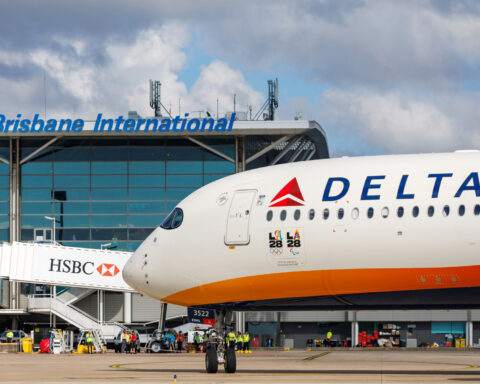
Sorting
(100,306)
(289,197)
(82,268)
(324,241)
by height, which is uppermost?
(289,197)

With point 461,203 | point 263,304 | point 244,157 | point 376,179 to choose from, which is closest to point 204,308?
point 263,304

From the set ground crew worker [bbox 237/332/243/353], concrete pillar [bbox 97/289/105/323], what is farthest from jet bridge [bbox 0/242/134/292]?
ground crew worker [bbox 237/332/243/353]

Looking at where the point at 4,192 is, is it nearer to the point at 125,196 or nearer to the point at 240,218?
the point at 125,196

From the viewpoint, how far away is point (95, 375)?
28.7 m

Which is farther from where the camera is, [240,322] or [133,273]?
[240,322]

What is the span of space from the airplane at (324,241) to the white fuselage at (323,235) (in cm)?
3

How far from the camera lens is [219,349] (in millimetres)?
27016

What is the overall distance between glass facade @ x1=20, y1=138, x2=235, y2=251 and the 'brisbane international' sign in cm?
351

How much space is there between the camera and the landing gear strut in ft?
88.7

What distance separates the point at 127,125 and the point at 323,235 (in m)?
52.5

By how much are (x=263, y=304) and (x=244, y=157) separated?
171ft

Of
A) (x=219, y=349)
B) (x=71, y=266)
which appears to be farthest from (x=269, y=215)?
(x=71, y=266)

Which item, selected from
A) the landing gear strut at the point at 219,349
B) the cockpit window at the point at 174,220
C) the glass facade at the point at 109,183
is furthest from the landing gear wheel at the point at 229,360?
the glass facade at the point at 109,183

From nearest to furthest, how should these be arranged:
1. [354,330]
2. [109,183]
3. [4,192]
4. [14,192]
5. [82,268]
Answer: [82,268], [354,330], [109,183], [14,192], [4,192]
